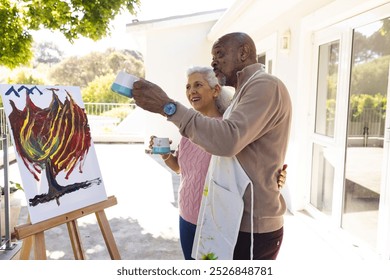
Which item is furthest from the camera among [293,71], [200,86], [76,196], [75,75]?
[75,75]

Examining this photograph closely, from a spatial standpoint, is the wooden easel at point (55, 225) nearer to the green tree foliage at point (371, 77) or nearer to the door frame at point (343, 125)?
the door frame at point (343, 125)

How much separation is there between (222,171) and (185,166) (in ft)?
1.91

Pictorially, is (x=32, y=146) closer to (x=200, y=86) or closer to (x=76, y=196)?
(x=76, y=196)

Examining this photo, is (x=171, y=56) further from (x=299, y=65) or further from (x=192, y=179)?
(x=192, y=179)

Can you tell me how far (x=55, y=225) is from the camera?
6.49ft

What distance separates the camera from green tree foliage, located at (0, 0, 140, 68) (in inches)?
189

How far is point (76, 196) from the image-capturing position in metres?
2.14

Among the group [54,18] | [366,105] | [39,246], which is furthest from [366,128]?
[54,18]

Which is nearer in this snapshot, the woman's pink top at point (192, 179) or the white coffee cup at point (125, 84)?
the white coffee cup at point (125, 84)

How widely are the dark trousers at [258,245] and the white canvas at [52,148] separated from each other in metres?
1.07

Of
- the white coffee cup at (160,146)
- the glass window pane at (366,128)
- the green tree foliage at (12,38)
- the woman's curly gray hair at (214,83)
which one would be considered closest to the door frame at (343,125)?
the glass window pane at (366,128)

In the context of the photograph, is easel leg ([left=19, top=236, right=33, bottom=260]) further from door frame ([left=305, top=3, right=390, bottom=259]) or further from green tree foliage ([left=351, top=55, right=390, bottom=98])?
green tree foliage ([left=351, top=55, right=390, bottom=98])

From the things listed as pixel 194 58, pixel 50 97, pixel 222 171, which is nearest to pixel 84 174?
pixel 50 97

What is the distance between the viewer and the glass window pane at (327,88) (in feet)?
12.5
